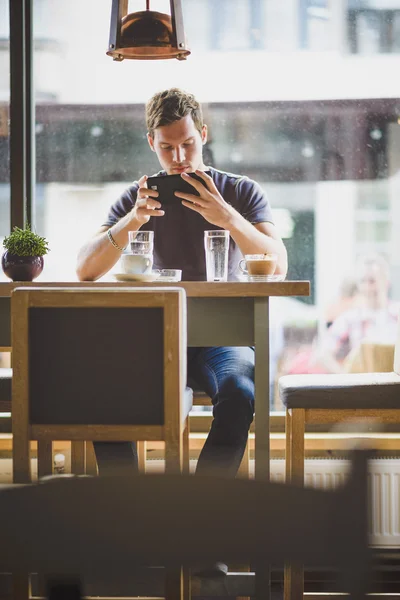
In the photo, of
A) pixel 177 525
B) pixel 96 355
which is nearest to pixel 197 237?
pixel 96 355

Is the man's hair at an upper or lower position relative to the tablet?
upper

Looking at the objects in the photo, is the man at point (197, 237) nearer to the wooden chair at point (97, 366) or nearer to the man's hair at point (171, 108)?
the man's hair at point (171, 108)

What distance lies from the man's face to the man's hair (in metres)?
0.02

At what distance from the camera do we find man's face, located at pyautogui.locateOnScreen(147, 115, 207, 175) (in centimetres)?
262

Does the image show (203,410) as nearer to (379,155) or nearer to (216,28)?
(379,155)

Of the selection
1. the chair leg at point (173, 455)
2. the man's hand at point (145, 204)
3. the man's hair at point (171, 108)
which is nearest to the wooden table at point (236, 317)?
the chair leg at point (173, 455)

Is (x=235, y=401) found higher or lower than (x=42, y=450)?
higher

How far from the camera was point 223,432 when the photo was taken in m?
2.03

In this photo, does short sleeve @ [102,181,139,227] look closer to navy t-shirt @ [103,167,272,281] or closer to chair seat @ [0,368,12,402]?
navy t-shirt @ [103,167,272,281]

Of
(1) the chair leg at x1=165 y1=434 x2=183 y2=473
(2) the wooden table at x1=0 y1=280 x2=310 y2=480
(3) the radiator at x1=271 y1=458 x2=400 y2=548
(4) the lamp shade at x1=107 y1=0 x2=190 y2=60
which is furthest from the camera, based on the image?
(3) the radiator at x1=271 y1=458 x2=400 y2=548

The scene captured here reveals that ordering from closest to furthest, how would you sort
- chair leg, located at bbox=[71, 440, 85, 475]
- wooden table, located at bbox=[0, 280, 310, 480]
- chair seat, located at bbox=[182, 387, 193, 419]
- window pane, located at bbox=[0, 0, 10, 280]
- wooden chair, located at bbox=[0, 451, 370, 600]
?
wooden chair, located at bbox=[0, 451, 370, 600]
chair seat, located at bbox=[182, 387, 193, 419]
wooden table, located at bbox=[0, 280, 310, 480]
chair leg, located at bbox=[71, 440, 85, 475]
window pane, located at bbox=[0, 0, 10, 280]

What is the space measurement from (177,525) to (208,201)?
1.74 m

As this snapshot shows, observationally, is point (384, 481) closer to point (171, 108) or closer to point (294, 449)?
point (294, 449)

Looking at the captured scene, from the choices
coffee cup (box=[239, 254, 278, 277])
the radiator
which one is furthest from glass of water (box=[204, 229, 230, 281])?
the radiator
